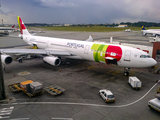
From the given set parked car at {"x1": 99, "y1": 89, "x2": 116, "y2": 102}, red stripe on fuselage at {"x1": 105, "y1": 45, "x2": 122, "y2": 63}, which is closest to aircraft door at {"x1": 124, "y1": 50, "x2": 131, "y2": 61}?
red stripe on fuselage at {"x1": 105, "y1": 45, "x2": 122, "y2": 63}

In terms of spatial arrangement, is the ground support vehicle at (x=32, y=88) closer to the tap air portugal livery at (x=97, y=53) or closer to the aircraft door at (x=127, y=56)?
the tap air portugal livery at (x=97, y=53)

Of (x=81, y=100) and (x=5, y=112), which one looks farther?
(x=81, y=100)

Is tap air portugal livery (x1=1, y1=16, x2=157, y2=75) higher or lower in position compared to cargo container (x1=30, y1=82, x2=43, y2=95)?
higher

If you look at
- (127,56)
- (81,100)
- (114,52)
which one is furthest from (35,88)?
(127,56)

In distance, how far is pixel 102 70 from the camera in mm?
25266

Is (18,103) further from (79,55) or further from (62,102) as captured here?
(79,55)

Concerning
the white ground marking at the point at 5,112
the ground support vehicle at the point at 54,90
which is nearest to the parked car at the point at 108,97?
the ground support vehicle at the point at 54,90

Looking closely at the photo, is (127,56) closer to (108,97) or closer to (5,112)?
(108,97)

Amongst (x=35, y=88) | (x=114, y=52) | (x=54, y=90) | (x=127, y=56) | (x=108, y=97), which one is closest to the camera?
(x=108, y=97)

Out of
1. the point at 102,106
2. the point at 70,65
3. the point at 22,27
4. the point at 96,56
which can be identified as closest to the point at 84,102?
the point at 102,106

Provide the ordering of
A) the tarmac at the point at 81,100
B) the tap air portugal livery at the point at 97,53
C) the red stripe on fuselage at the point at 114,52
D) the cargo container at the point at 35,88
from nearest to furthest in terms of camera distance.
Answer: the tarmac at the point at 81,100, the cargo container at the point at 35,88, the tap air portugal livery at the point at 97,53, the red stripe on fuselage at the point at 114,52

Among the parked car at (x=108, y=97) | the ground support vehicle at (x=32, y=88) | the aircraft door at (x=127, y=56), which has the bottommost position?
the parked car at (x=108, y=97)

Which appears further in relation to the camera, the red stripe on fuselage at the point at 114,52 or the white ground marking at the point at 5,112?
the red stripe on fuselage at the point at 114,52

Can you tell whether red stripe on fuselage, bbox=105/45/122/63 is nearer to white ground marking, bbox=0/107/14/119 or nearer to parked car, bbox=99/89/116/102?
parked car, bbox=99/89/116/102
